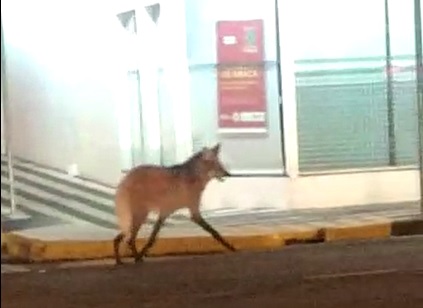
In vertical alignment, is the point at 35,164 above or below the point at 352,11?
below

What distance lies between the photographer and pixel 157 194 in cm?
122

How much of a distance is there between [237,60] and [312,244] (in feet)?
0.79

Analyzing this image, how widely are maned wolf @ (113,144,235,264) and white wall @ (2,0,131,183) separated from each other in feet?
0.23

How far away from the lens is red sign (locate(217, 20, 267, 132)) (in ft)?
4.60

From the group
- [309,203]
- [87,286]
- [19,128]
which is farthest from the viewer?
[309,203]

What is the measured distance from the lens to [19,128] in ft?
4.21

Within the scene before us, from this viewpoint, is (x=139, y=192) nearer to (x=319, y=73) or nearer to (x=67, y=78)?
(x=67, y=78)

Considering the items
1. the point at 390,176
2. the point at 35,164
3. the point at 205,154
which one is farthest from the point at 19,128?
the point at 390,176

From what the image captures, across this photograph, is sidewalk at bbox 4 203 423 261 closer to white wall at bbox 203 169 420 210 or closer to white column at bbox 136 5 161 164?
white wall at bbox 203 169 420 210

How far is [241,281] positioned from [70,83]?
0.33 meters

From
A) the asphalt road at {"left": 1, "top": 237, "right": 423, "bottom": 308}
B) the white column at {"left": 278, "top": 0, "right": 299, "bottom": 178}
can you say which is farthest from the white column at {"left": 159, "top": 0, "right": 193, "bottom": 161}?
the asphalt road at {"left": 1, "top": 237, "right": 423, "bottom": 308}

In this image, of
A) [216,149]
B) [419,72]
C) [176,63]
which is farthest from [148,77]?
[419,72]

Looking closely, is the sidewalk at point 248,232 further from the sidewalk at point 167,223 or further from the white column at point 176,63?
the white column at point 176,63

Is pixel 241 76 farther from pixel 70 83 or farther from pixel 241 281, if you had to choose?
pixel 241 281
